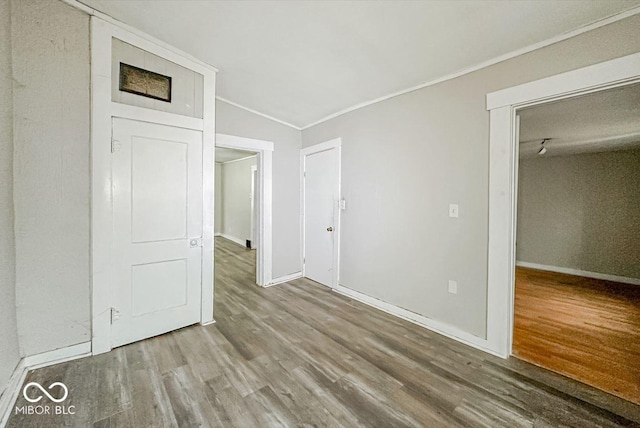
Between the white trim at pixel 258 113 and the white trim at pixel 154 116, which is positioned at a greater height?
the white trim at pixel 258 113

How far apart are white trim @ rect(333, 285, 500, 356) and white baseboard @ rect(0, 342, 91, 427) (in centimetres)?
271

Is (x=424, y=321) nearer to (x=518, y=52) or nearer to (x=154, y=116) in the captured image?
(x=518, y=52)

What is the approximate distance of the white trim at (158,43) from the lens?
73.9 inches

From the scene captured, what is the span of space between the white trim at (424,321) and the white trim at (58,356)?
268 centimetres

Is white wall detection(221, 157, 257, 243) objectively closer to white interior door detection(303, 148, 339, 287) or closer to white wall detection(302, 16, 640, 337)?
white interior door detection(303, 148, 339, 287)

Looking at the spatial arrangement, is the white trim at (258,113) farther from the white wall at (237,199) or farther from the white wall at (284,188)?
the white wall at (237,199)

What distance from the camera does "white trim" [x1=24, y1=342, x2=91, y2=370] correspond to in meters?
1.75

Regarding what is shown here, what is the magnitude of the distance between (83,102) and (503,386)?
3.84m

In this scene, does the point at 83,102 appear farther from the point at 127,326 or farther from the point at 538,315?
the point at 538,315

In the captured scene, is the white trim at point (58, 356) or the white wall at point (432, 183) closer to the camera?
the white trim at point (58, 356)

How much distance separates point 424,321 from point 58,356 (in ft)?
10.5

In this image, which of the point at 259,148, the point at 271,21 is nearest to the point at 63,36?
the point at 271,21

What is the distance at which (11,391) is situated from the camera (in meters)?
1.49

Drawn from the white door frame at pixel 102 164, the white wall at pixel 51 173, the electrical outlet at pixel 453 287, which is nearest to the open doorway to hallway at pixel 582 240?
the electrical outlet at pixel 453 287
